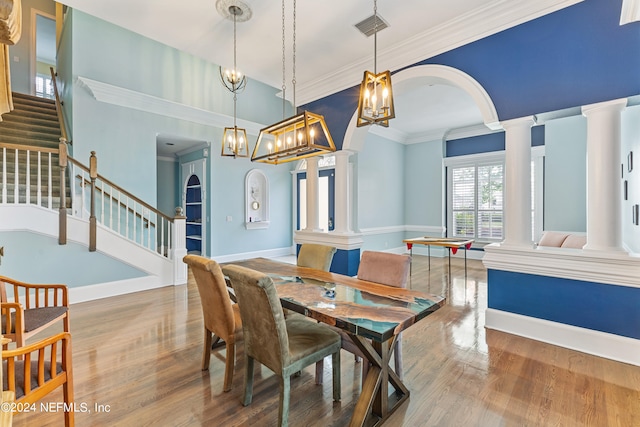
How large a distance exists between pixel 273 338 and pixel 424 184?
732 cm

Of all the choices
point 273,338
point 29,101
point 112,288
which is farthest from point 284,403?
point 29,101

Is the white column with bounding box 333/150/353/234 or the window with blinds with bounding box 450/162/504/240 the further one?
the window with blinds with bounding box 450/162/504/240

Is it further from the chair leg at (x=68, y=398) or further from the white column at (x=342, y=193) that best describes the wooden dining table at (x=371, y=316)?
the white column at (x=342, y=193)

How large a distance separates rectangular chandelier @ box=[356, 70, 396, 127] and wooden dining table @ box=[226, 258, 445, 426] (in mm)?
1245

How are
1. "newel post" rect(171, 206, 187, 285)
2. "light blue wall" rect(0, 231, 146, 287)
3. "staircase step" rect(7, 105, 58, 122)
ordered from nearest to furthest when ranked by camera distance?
1. "light blue wall" rect(0, 231, 146, 287)
2. "newel post" rect(171, 206, 187, 285)
3. "staircase step" rect(7, 105, 58, 122)

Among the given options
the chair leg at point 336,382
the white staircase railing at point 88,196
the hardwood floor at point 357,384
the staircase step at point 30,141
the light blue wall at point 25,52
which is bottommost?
the hardwood floor at point 357,384

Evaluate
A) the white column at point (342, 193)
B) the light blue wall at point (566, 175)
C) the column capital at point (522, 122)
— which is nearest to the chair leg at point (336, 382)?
the white column at point (342, 193)

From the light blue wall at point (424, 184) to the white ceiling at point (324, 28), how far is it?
14.6 feet

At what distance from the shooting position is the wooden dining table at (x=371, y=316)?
1.68 metres

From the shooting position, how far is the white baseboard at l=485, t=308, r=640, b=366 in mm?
2557

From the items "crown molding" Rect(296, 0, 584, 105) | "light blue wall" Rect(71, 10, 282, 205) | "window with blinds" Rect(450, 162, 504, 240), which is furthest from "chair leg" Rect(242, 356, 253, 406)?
"window with blinds" Rect(450, 162, 504, 240)

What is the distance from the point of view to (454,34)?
3.33 m

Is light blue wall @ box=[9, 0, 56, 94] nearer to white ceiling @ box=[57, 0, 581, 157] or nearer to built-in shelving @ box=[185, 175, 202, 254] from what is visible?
built-in shelving @ box=[185, 175, 202, 254]

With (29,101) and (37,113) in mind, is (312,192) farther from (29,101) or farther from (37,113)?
(29,101)
